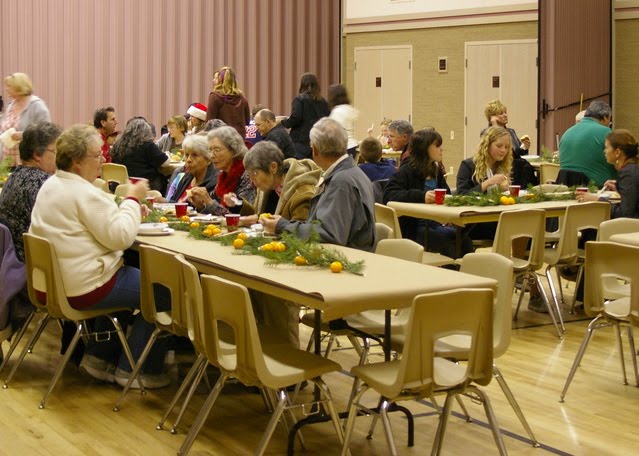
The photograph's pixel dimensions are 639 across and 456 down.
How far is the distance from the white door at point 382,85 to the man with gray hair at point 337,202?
36.1ft

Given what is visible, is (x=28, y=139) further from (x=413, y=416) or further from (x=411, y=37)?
(x=411, y=37)

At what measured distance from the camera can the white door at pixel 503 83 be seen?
14875 millimetres

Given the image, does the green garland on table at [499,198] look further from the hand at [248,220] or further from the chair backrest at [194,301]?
the chair backrest at [194,301]

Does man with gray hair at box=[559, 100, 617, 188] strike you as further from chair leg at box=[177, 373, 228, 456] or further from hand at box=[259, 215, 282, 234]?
chair leg at box=[177, 373, 228, 456]

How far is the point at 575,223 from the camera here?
7141 millimetres

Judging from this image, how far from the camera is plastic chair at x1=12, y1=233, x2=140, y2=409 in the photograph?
5.35 meters

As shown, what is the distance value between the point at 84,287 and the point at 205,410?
1.31 meters

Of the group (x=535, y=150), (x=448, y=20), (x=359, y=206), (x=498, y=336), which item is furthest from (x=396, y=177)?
(x=448, y=20)

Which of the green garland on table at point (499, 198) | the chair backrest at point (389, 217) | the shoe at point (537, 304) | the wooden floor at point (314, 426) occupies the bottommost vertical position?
the wooden floor at point (314, 426)

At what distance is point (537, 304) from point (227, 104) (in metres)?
4.49

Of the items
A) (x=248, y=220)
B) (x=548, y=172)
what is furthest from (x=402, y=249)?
(x=548, y=172)

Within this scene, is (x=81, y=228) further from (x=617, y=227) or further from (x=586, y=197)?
(x=586, y=197)

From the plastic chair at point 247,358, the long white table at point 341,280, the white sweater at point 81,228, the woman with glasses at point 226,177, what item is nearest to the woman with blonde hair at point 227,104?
the woman with glasses at point 226,177

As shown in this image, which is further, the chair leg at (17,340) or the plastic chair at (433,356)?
the chair leg at (17,340)
